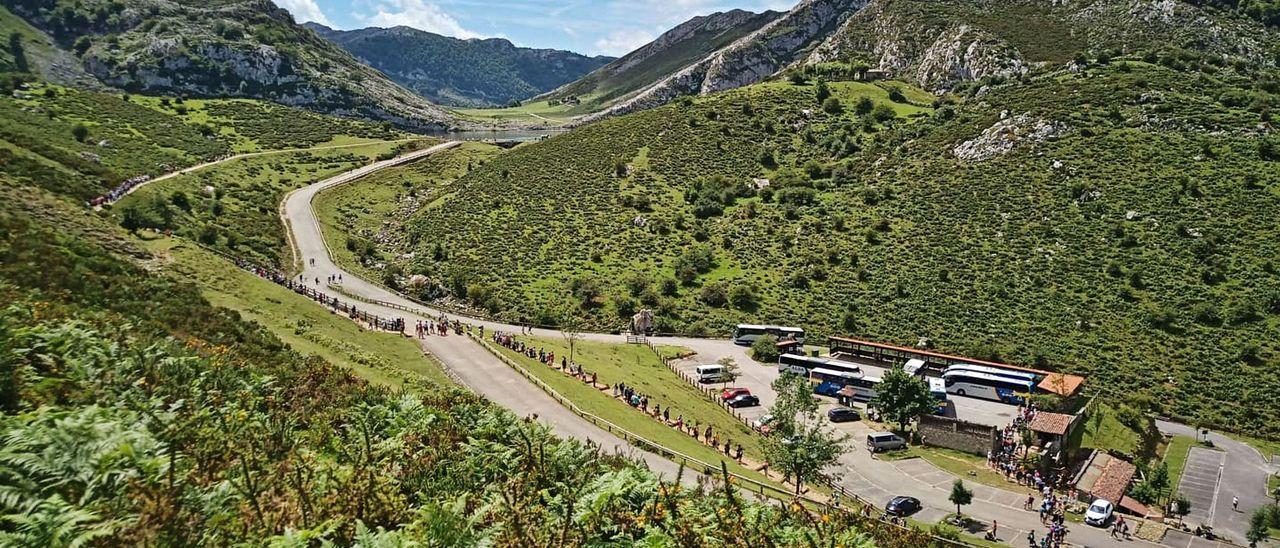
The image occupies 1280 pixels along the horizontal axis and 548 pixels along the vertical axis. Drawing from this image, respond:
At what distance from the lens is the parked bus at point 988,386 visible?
44406 millimetres

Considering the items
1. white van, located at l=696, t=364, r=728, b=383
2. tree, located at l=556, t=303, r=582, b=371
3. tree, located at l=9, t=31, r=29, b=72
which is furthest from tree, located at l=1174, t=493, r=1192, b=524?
tree, located at l=9, t=31, r=29, b=72

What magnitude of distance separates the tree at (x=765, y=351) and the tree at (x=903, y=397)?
11.6 m

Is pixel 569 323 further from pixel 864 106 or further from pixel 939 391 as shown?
Result: pixel 864 106

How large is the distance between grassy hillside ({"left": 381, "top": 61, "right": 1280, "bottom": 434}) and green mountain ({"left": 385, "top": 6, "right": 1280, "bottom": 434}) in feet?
0.78

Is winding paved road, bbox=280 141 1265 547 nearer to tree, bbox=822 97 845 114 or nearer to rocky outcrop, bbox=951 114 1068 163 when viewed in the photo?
rocky outcrop, bbox=951 114 1068 163

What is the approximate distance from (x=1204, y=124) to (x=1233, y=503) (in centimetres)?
5393

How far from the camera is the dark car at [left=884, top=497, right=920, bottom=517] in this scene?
28656 mm

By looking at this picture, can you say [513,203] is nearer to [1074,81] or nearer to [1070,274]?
[1070,274]

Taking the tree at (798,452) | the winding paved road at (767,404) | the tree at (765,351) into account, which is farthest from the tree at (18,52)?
the tree at (798,452)

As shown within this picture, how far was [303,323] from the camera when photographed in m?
30.9

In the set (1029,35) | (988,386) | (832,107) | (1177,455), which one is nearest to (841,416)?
(988,386)

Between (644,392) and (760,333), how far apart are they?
776 inches

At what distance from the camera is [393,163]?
107 meters

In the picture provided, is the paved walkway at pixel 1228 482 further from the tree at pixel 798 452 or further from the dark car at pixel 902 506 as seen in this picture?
the tree at pixel 798 452
